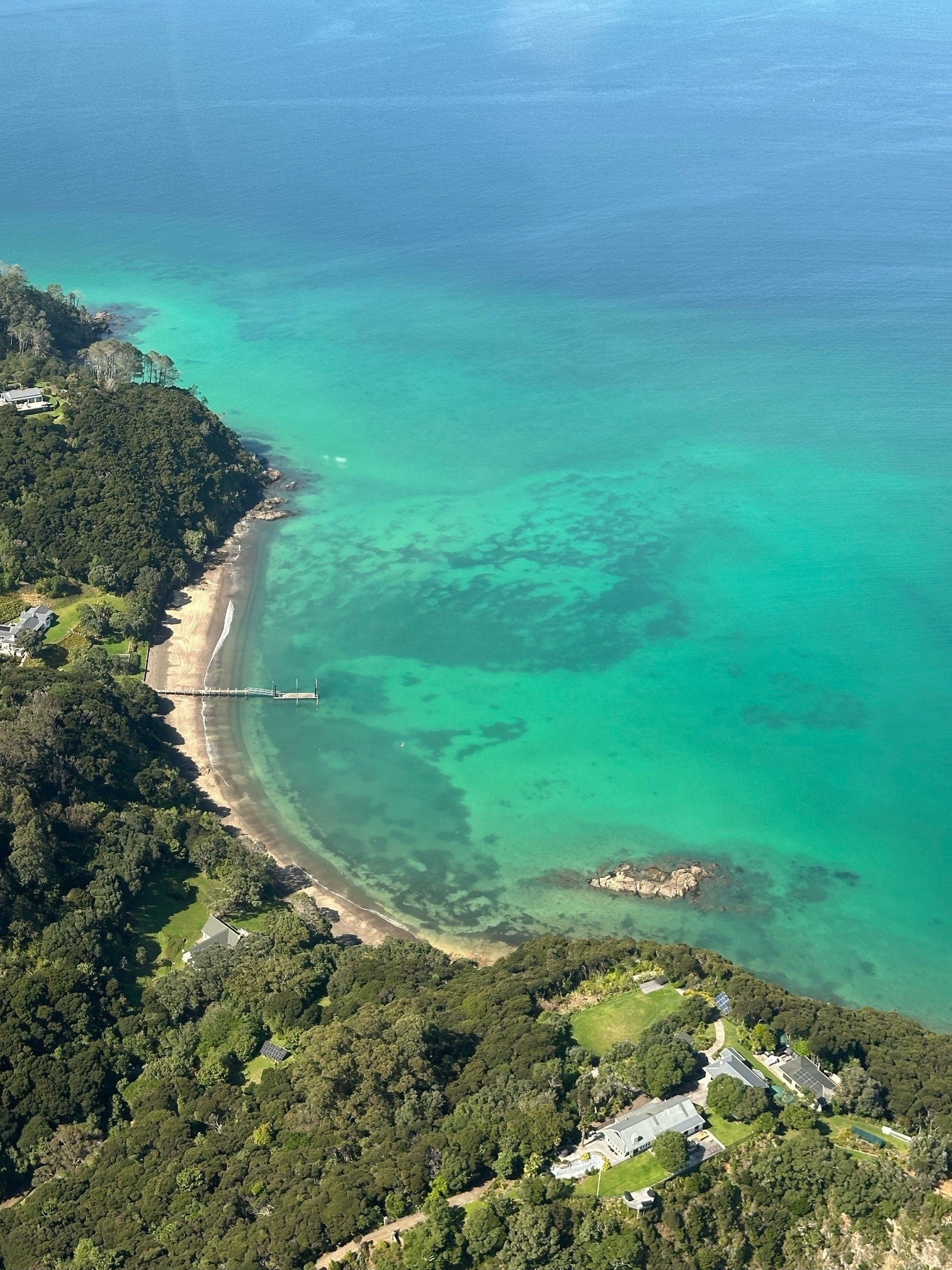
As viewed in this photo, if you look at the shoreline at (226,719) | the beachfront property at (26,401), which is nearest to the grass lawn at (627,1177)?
the shoreline at (226,719)

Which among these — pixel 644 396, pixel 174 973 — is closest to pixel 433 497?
pixel 644 396

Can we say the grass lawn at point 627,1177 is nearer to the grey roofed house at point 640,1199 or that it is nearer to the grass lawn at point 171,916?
the grey roofed house at point 640,1199

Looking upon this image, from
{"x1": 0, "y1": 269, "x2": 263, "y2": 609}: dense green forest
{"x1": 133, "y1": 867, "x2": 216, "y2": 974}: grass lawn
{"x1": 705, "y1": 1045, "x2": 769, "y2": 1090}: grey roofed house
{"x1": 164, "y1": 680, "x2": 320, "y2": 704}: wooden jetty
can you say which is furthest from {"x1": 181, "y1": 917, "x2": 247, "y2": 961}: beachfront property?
{"x1": 0, "y1": 269, "x2": 263, "y2": 609}: dense green forest

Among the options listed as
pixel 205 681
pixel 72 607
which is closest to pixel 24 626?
pixel 72 607

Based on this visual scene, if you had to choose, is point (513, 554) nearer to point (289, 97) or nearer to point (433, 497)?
point (433, 497)

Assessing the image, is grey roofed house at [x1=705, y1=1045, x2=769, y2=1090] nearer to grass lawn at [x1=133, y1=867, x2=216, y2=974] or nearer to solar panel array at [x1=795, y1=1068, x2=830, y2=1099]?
solar panel array at [x1=795, y1=1068, x2=830, y2=1099]

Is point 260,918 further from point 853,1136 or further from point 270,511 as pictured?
point 270,511
